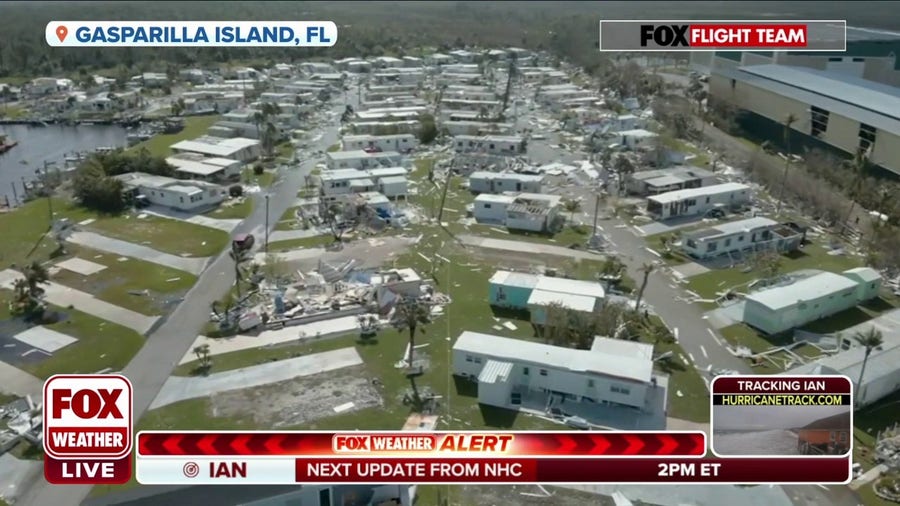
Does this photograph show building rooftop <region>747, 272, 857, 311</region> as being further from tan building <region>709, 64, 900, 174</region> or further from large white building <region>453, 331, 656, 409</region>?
tan building <region>709, 64, 900, 174</region>

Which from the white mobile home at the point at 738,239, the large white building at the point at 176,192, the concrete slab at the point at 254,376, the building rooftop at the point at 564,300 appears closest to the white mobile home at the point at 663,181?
the white mobile home at the point at 738,239

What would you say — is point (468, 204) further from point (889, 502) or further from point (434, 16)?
point (434, 16)

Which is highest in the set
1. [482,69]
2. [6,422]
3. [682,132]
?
[482,69]

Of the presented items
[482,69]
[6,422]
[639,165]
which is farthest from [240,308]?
[482,69]

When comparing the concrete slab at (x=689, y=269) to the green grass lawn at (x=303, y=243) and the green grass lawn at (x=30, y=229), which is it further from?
the green grass lawn at (x=30, y=229)

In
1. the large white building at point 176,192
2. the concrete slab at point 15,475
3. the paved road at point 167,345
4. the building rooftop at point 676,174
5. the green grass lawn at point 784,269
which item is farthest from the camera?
the building rooftop at point 676,174

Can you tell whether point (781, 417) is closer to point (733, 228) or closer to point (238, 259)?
point (238, 259)
